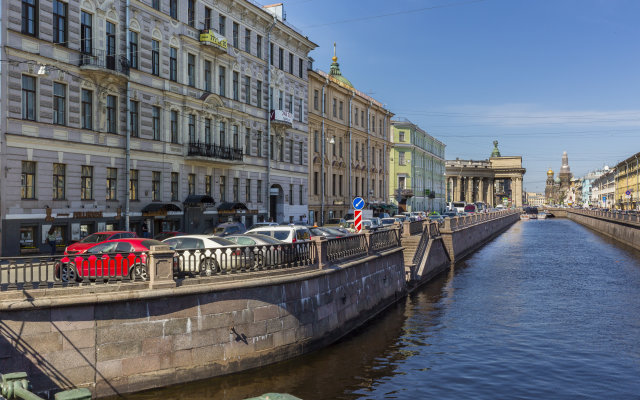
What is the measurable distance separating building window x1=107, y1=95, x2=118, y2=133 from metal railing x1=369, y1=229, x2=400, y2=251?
600 inches

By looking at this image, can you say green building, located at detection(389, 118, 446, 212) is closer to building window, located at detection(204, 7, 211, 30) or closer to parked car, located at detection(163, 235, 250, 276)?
building window, located at detection(204, 7, 211, 30)

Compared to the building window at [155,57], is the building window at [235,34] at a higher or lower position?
higher

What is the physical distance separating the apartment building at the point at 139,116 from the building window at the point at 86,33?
6 cm

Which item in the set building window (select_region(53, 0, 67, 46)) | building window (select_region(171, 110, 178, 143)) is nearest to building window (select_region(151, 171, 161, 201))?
building window (select_region(171, 110, 178, 143))

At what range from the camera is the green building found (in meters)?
87.2

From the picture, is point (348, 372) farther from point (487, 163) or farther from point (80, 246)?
point (487, 163)

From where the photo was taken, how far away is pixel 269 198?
147 feet

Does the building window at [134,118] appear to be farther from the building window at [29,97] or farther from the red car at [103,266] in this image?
the red car at [103,266]

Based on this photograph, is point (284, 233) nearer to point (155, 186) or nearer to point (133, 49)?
point (155, 186)

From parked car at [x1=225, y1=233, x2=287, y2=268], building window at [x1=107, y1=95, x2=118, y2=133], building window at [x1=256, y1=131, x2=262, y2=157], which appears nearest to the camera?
parked car at [x1=225, y1=233, x2=287, y2=268]

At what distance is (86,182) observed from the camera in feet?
92.1

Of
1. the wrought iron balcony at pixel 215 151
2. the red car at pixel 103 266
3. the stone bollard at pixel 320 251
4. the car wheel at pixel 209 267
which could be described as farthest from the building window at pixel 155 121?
the red car at pixel 103 266

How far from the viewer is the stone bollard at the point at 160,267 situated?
12.2m

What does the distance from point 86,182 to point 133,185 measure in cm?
320
